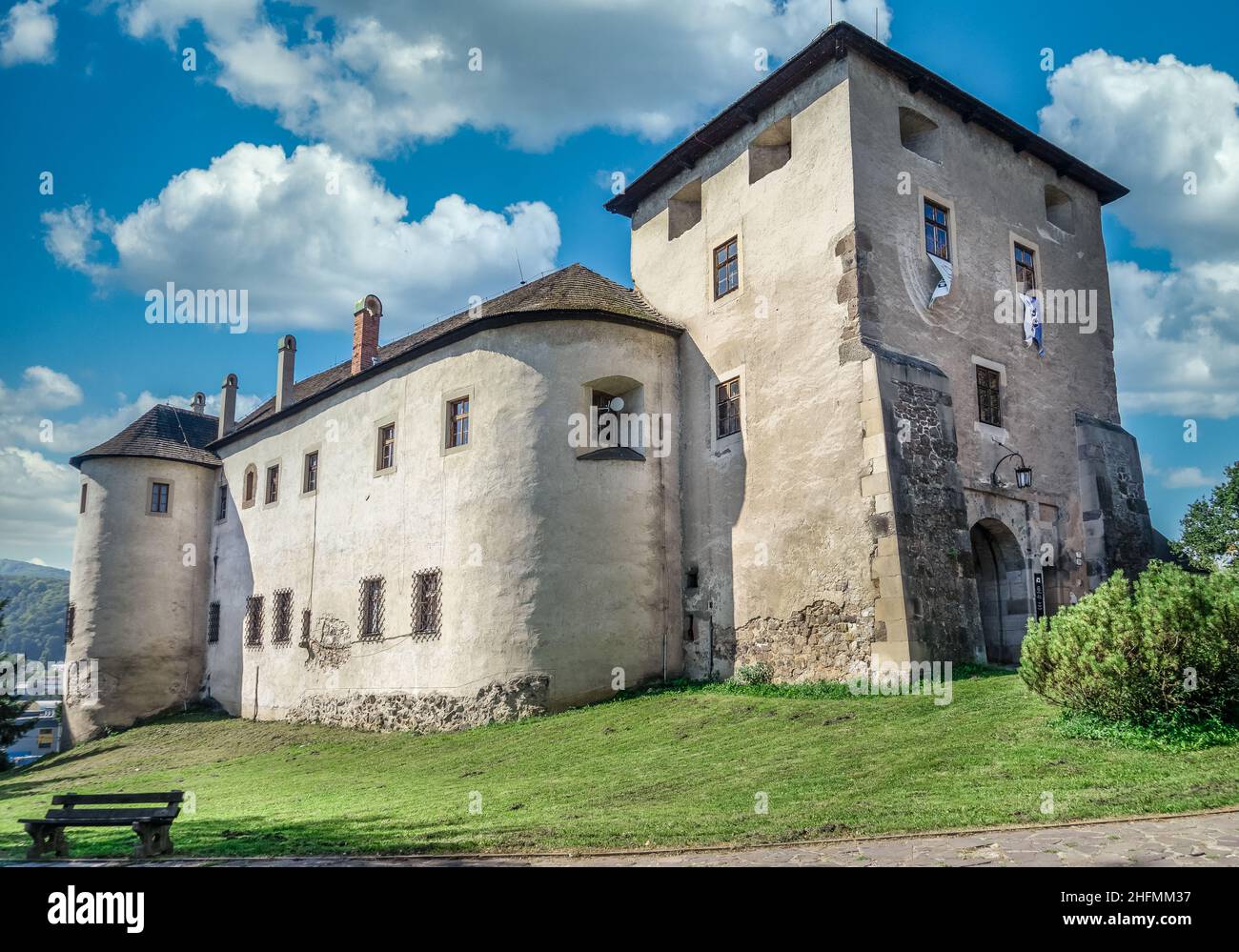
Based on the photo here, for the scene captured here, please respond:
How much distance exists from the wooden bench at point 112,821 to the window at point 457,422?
11.1 metres

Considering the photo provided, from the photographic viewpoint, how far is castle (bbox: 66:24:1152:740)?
1673 centimetres

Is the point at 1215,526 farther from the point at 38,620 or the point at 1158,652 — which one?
the point at 38,620

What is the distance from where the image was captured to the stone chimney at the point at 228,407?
34031 millimetres

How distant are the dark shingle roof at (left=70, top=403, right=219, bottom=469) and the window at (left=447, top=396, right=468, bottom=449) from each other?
14.8 metres

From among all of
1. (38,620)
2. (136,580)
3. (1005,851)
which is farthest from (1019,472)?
(38,620)

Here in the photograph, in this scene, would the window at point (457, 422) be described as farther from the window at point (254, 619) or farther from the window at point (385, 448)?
the window at point (254, 619)

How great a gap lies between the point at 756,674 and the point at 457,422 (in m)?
8.60

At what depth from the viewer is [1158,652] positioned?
32.9ft

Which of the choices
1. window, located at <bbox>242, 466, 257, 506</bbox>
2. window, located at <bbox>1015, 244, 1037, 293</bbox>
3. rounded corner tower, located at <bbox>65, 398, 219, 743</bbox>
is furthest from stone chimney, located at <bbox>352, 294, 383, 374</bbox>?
window, located at <bbox>1015, 244, 1037, 293</bbox>

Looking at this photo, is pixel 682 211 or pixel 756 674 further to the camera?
pixel 682 211

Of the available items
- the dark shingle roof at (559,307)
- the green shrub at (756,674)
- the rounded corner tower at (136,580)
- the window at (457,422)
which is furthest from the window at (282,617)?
the green shrub at (756,674)

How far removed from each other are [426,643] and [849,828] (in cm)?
1381

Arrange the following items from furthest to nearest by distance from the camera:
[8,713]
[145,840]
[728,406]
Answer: [8,713] < [728,406] < [145,840]
